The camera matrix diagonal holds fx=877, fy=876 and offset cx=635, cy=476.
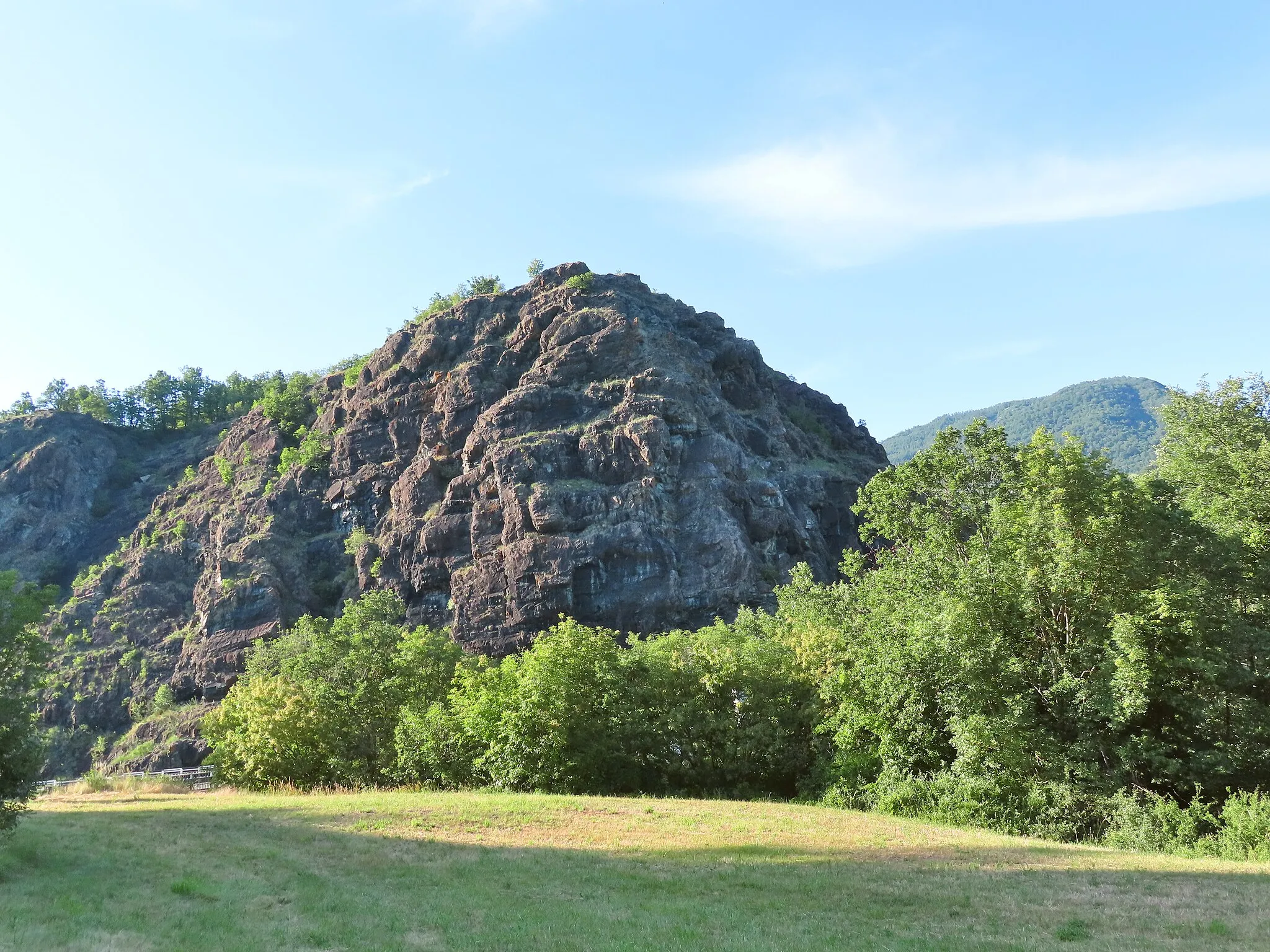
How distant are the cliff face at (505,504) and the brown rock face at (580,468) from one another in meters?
0.20

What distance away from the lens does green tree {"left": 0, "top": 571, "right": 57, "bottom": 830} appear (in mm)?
14969

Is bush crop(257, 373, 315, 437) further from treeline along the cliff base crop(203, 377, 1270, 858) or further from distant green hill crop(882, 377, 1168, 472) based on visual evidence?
distant green hill crop(882, 377, 1168, 472)

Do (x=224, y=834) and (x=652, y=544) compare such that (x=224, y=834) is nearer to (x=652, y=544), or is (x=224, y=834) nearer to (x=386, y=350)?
(x=652, y=544)

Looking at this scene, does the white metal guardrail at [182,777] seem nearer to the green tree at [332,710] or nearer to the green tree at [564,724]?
the green tree at [332,710]

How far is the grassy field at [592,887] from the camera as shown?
37.2 ft

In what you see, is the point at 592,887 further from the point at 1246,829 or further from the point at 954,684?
the point at 1246,829

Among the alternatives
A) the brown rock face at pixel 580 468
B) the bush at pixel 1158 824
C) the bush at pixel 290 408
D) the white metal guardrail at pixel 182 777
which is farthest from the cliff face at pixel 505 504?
the bush at pixel 1158 824

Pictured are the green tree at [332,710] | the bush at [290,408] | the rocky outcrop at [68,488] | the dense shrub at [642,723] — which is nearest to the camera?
the dense shrub at [642,723]

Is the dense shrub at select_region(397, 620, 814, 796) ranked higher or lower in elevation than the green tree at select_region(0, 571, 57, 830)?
lower

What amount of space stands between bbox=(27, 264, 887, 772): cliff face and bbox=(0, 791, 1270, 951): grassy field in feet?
157

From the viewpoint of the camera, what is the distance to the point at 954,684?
25.4 meters

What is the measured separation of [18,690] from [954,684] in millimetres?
22603

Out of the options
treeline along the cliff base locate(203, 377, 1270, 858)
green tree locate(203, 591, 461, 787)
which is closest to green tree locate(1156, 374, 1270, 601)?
treeline along the cliff base locate(203, 377, 1270, 858)

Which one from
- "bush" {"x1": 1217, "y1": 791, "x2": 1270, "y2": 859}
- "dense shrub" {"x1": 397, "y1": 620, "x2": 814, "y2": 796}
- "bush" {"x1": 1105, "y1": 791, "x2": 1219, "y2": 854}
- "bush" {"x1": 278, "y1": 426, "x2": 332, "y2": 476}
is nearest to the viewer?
"bush" {"x1": 1217, "y1": 791, "x2": 1270, "y2": 859}
